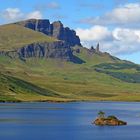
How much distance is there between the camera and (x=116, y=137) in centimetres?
15162

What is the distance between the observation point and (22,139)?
143m

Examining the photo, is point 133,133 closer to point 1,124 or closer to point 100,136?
point 100,136

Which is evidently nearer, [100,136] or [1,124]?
[100,136]

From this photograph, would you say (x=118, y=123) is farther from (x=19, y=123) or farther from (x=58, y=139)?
(x=58, y=139)

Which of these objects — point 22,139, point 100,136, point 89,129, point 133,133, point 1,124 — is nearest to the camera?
point 22,139

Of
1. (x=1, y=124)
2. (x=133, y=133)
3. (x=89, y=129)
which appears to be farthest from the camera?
(x=1, y=124)

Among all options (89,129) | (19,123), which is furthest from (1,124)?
(89,129)

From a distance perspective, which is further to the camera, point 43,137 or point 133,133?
point 133,133

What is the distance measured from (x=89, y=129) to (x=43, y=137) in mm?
30893

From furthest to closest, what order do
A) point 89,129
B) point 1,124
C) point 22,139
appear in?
point 1,124, point 89,129, point 22,139

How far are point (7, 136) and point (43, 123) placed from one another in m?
51.5

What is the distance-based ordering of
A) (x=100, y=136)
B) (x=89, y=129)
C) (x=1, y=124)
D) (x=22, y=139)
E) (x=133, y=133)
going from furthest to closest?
(x=1, y=124) → (x=89, y=129) → (x=133, y=133) → (x=100, y=136) → (x=22, y=139)

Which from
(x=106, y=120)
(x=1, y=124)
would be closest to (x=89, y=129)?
(x=106, y=120)

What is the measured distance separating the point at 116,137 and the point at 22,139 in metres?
29.3
